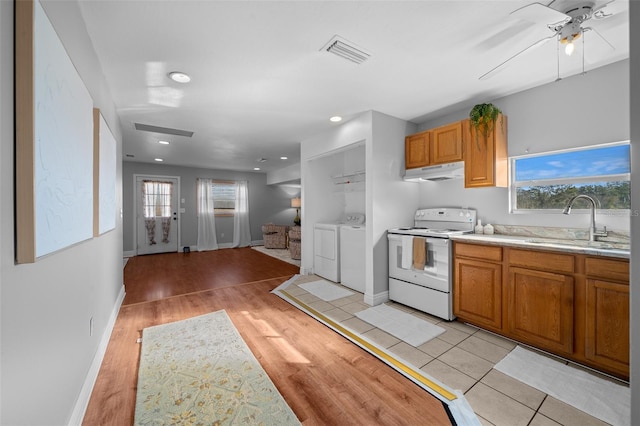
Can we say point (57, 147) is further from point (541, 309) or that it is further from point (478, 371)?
point (541, 309)

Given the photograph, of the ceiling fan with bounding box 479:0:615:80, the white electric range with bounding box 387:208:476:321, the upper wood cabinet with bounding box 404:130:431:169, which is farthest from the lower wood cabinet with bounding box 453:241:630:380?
the ceiling fan with bounding box 479:0:615:80

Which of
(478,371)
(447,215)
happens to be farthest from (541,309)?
(447,215)

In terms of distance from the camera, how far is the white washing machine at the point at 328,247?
4211 mm

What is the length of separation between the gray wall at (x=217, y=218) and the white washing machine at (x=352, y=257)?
16.5ft

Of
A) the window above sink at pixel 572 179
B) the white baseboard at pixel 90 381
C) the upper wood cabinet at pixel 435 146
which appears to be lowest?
the white baseboard at pixel 90 381

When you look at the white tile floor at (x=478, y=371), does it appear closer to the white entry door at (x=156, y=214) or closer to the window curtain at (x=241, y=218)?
the window curtain at (x=241, y=218)

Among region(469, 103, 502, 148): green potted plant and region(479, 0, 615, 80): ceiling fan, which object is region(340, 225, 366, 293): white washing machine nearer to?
region(469, 103, 502, 148): green potted plant

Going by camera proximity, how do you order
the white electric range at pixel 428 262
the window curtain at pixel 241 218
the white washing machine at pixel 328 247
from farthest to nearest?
the window curtain at pixel 241 218, the white washing machine at pixel 328 247, the white electric range at pixel 428 262

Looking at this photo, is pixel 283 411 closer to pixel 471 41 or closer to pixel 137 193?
pixel 471 41

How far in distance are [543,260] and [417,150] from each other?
182 centimetres

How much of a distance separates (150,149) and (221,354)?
4.65 m

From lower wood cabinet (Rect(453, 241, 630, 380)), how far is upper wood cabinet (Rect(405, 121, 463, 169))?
3.45 ft

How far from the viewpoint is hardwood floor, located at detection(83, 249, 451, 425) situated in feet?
5.26

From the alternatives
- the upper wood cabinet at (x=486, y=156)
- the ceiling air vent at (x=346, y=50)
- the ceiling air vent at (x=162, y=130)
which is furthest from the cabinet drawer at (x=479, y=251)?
the ceiling air vent at (x=162, y=130)
